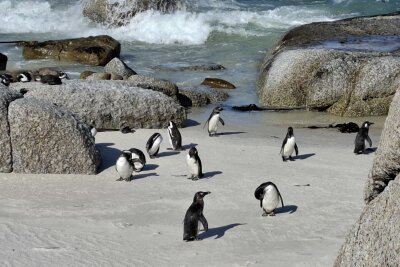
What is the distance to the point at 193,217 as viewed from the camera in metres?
8.49

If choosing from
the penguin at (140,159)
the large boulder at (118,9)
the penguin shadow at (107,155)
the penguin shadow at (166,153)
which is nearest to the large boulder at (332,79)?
the penguin shadow at (166,153)

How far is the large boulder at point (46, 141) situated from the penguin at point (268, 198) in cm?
268

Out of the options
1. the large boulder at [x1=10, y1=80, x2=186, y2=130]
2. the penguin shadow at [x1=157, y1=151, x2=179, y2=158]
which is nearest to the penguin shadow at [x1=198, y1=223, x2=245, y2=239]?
the penguin shadow at [x1=157, y1=151, x2=179, y2=158]

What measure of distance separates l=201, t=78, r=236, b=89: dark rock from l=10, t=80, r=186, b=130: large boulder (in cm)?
482

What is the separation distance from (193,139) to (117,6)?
1841 cm

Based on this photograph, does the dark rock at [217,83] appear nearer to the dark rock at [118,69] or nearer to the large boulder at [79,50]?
the dark rock at [118,69]

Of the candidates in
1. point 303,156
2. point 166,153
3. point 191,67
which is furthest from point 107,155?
point 191,67

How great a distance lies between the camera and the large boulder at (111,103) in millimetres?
14031

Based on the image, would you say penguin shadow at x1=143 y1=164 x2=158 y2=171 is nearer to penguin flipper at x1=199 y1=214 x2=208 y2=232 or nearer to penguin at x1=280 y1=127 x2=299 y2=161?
penguin at x1=280 y1=127 x2=299 y2=161

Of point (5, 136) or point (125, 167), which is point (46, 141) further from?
point (125, 167)

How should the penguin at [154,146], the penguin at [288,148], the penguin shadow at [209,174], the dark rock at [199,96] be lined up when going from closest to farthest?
the penguin shadow at [209,174]
the penguin at [288,148]
the penguin at [154,146]
the dark rock at [199,96]

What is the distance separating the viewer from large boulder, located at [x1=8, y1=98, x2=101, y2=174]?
35.6ft

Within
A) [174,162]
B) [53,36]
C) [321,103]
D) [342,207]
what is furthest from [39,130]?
[53,36]

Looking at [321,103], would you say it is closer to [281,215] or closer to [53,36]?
[281,215]
